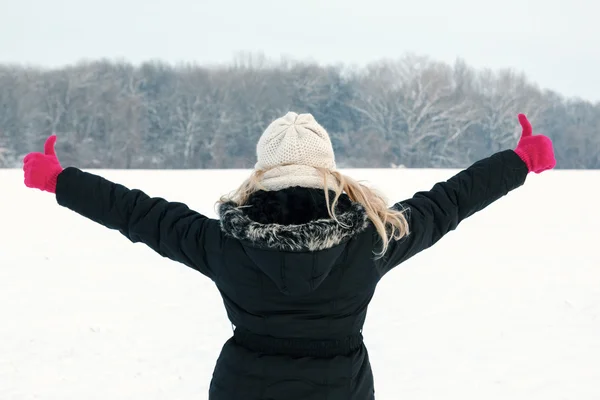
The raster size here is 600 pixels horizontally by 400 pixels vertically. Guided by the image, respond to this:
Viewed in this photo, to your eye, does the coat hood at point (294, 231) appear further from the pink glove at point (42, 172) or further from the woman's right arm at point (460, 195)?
the pink glove at point (42, 172)

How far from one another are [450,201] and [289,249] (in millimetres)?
704

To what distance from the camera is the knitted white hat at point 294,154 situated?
2.03 m

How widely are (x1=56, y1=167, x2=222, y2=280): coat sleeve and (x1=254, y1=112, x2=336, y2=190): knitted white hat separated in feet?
0.83

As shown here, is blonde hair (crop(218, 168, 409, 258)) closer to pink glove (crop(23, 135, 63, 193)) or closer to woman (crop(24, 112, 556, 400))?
woman (crop(24, 112, 556, 400))

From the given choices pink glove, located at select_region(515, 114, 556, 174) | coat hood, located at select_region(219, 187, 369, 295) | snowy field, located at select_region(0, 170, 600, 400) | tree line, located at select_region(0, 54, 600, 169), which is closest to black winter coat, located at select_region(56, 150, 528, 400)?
coat hood, located at select_region(219, 187, 369, 295)

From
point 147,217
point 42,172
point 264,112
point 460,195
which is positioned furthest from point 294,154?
point 264,112

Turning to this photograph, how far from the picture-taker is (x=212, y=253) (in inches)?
83.0

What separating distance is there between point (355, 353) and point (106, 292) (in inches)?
276

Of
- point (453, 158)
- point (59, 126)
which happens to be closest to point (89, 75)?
point (59, 126)

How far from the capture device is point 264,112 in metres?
68.0

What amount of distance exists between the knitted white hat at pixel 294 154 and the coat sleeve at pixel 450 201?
334 millimetres

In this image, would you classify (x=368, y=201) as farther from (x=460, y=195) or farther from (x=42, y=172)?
(x=42, y=172)

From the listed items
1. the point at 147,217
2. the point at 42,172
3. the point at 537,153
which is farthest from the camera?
the point at 537,153

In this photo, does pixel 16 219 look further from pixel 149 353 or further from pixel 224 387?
pixel 224 387
